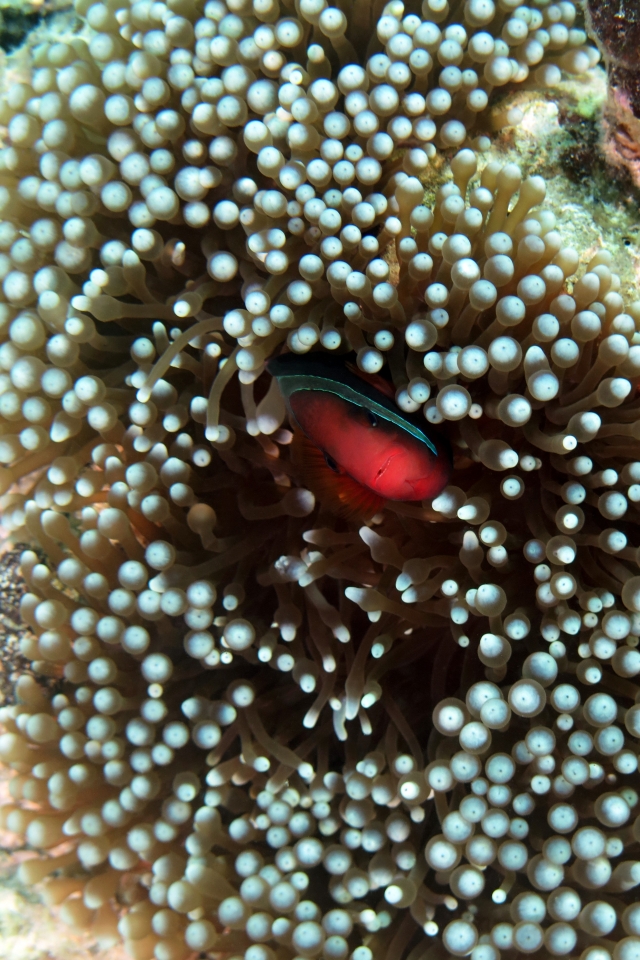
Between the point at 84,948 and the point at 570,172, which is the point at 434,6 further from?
the point at 84,948

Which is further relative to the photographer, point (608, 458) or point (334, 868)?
point (334, 868)

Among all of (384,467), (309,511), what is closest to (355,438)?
(384,467)

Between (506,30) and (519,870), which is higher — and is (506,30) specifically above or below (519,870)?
above

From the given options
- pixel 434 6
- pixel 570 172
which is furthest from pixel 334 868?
pixel 434 6

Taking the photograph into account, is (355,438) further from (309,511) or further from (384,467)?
(309,511)

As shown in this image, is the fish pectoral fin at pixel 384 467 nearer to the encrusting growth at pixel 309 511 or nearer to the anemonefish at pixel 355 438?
the anemonefish at pixel 355 438

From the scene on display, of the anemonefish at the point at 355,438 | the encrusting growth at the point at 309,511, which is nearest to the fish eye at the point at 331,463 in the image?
the anemonefish at the point at 355,438
